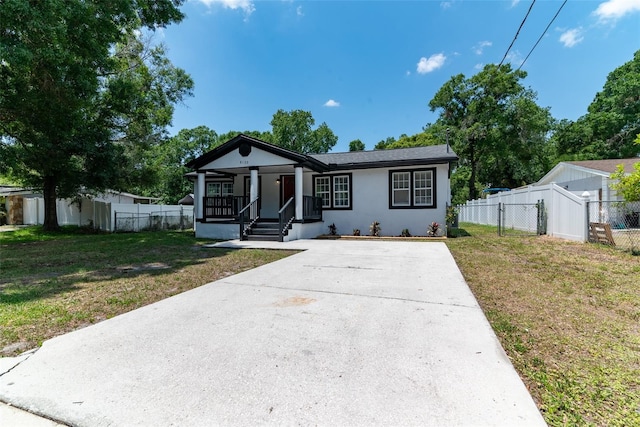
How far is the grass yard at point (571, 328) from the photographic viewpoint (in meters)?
1.96

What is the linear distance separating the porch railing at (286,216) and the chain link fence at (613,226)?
31.3 feet

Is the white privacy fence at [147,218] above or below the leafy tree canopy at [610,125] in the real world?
below

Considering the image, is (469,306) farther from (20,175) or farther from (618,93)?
(618,93)

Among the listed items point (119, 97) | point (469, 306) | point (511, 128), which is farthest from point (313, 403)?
A: point (511, 128)

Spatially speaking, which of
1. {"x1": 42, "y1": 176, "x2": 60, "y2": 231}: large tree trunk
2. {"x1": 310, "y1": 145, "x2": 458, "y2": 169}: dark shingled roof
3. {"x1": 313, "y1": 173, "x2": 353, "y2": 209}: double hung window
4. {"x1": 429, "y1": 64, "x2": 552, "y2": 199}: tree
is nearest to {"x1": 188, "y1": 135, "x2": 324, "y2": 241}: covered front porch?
{"x1": 313, "y1": 173, "x2": 353, "y2": 209}: double hung window

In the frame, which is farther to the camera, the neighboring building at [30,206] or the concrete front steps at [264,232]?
the neighboring building at [30,206]

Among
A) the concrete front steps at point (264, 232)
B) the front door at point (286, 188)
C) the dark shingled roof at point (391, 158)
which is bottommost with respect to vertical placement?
the concrete front steps at point (264, 232)

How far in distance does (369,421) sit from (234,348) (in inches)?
56.1

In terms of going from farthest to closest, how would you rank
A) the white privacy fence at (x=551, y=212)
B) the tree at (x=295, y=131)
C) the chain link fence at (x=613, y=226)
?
the tree at (x=295, y=131), the white privacy fence at (x=551, y=212), the chain link fence at (x=613, y=226)

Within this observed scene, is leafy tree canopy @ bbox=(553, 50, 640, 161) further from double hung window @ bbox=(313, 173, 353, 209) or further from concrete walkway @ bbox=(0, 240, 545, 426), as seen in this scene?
concrete walkway @ bbox=(0, 240, 545, 426)

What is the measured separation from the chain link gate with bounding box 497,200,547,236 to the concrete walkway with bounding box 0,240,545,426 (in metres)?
10.1

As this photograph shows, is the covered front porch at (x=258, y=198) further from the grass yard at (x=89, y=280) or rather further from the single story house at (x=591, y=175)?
the single story house at (x=591, y=175)

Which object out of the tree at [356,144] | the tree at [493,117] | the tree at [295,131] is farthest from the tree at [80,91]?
the tree at [356,144]

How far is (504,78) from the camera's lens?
85.9 ft
